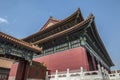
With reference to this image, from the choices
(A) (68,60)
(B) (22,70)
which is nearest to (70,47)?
(A) (68,60)

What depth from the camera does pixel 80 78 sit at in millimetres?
7562

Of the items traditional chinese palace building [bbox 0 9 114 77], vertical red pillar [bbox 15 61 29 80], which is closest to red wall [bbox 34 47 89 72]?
traditional chinese palace building [bbox 0 9 114 77]

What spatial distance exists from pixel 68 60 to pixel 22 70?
4.15 m

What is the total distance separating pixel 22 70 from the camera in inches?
300

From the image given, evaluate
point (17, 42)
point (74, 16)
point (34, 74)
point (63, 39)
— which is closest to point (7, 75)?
point (34, 74)

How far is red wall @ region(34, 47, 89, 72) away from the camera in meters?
9.17

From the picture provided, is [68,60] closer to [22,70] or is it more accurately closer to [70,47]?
[70,47]

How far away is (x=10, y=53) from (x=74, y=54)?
17.7 ft

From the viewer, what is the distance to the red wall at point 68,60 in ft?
30.1

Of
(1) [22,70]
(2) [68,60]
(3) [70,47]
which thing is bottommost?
(1) [22,70]

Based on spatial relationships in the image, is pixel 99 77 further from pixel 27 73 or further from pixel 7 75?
pixel 7 75

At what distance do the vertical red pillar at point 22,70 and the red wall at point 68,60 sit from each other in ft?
11.3

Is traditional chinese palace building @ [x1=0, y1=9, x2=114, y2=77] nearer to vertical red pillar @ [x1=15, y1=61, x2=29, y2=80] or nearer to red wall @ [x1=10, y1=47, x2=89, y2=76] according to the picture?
red wall @ [x1=10, y1=47, x2=89, y2=76]

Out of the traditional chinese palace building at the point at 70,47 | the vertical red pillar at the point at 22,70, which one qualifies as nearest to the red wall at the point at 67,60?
the traditional chinese palace building at the point at 70,47
